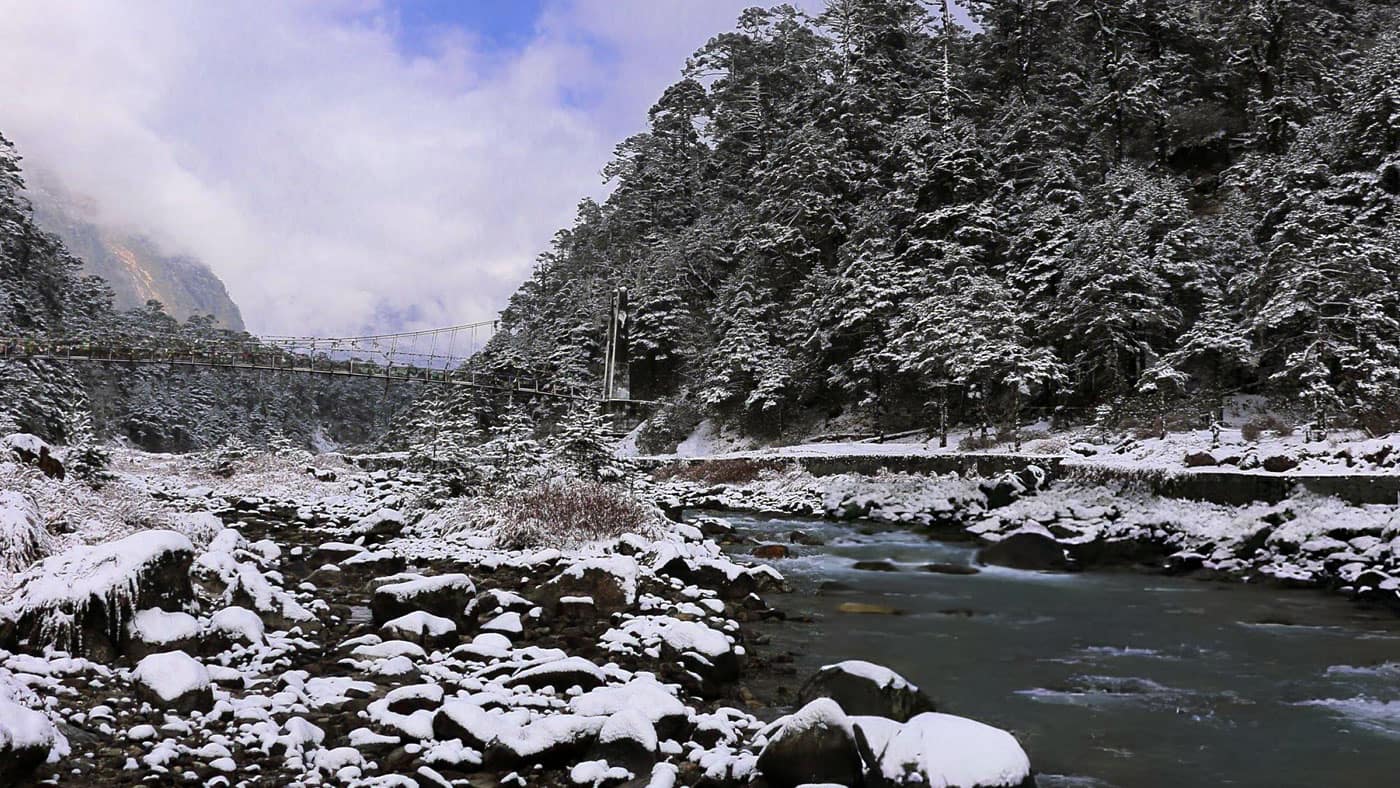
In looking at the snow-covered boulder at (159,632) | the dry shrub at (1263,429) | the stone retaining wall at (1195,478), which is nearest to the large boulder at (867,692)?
the snow-covered boulder at (159,632)

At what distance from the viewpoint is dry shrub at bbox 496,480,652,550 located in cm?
1113

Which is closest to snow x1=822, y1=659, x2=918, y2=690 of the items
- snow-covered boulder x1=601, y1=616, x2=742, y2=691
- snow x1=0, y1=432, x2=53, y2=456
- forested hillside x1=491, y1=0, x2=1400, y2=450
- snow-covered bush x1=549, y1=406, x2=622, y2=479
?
snow-covered boulder x1=601, y1=616, x2=742, y2=691

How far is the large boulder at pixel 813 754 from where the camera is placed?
4191 millimetres

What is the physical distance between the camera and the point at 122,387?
57.4 metres

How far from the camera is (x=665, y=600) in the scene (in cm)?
848

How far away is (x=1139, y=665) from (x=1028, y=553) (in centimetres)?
566

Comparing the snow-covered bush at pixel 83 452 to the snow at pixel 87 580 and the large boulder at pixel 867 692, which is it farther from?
the large boulder at pixel 867 692

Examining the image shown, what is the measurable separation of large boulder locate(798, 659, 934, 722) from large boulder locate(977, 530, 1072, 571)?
8.19 m

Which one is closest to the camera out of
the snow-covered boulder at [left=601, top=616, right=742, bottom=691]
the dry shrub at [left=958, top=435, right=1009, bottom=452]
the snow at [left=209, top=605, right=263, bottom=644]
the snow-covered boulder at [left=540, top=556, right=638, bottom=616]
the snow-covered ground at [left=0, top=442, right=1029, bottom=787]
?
the snow-covered ground at [left=0, top=442, right=1029, bottom=787]

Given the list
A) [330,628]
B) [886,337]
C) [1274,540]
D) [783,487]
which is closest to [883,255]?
[886,337]

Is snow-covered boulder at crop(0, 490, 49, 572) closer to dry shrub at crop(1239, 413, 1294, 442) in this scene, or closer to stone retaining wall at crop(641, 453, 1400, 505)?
stone retaining wall at crop(641, 453, 1400, 505)

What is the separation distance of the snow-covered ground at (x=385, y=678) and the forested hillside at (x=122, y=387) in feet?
44.5

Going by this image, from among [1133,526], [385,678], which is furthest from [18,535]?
[1133,526]

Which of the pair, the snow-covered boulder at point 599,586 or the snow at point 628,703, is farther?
the snow-covered boulder at point 599,586
